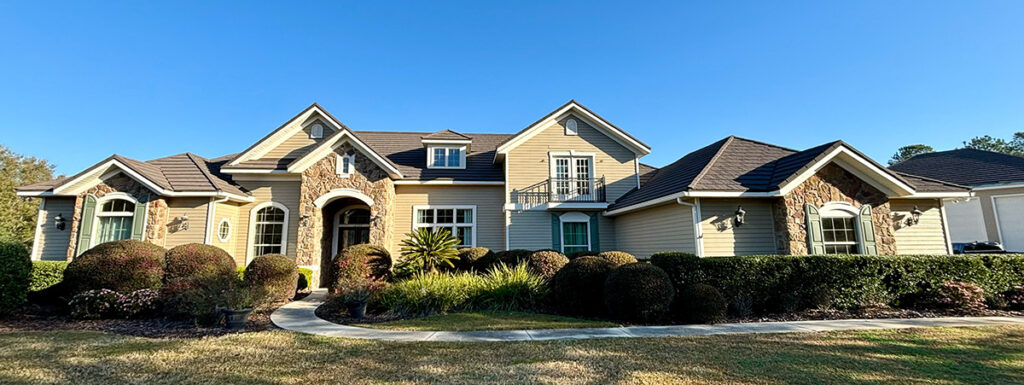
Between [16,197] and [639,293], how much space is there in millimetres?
31772

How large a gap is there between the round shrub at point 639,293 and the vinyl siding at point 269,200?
11.2 metres

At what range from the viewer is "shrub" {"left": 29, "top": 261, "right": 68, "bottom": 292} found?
32.1ft

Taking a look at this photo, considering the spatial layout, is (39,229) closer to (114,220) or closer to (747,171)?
(114,220)

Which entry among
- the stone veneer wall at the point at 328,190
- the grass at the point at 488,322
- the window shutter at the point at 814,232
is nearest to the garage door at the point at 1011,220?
the window shutter at the point at 814,232

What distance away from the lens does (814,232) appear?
421 inches

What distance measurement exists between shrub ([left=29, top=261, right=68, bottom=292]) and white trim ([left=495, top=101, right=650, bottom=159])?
12.4m

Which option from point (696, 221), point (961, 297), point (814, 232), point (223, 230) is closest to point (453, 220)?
point (223, 230)

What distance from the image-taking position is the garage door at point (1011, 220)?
17.5m

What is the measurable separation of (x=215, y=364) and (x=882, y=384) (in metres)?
7.51

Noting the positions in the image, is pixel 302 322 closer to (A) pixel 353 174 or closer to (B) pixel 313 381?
(B) pixel 313 381

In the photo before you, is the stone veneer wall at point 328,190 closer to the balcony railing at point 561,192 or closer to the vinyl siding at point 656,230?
the balcony railing at point 561,192

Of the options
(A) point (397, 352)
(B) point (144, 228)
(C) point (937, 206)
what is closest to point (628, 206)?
(C) point (937, 206)

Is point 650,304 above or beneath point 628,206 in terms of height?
beneath

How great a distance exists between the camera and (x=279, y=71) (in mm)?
14070
